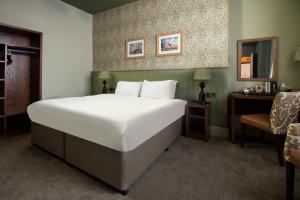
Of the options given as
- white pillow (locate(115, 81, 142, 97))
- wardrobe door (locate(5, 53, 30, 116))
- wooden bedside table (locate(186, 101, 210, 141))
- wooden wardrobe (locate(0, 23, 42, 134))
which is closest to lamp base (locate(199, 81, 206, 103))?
wooden bedside table (locate(186, 101, 210, 141))

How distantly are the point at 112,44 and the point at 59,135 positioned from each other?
2.82 meters

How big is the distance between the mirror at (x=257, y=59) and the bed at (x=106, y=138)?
1.66 metres

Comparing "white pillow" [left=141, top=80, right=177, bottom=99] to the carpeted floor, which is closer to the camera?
the carpeted floor

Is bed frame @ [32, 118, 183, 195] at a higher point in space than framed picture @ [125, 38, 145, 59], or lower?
lower

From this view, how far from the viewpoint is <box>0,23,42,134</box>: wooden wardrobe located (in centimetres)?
280

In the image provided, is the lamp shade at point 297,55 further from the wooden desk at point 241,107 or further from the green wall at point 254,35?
the wooden desk at point 241,107

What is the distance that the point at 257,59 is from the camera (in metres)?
2.73

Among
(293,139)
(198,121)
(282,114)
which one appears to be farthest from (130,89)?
(293,139)

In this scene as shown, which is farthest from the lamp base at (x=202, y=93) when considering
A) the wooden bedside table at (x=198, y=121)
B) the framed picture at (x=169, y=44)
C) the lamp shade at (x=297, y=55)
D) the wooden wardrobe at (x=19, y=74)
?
the wooden wardrobe at (x=19, y=74)

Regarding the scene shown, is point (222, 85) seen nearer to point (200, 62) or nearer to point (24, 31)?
point (200, 62)

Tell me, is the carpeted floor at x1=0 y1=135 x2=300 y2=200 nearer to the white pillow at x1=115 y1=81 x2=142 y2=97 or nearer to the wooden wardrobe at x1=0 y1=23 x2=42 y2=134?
the wooden wardrobe at x1=0 y1=23 x2=42 y2=134

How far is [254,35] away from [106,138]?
2.82 metres

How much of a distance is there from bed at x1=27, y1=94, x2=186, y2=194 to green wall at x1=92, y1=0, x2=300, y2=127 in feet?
4.14

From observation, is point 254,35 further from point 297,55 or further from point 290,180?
point 290,180
